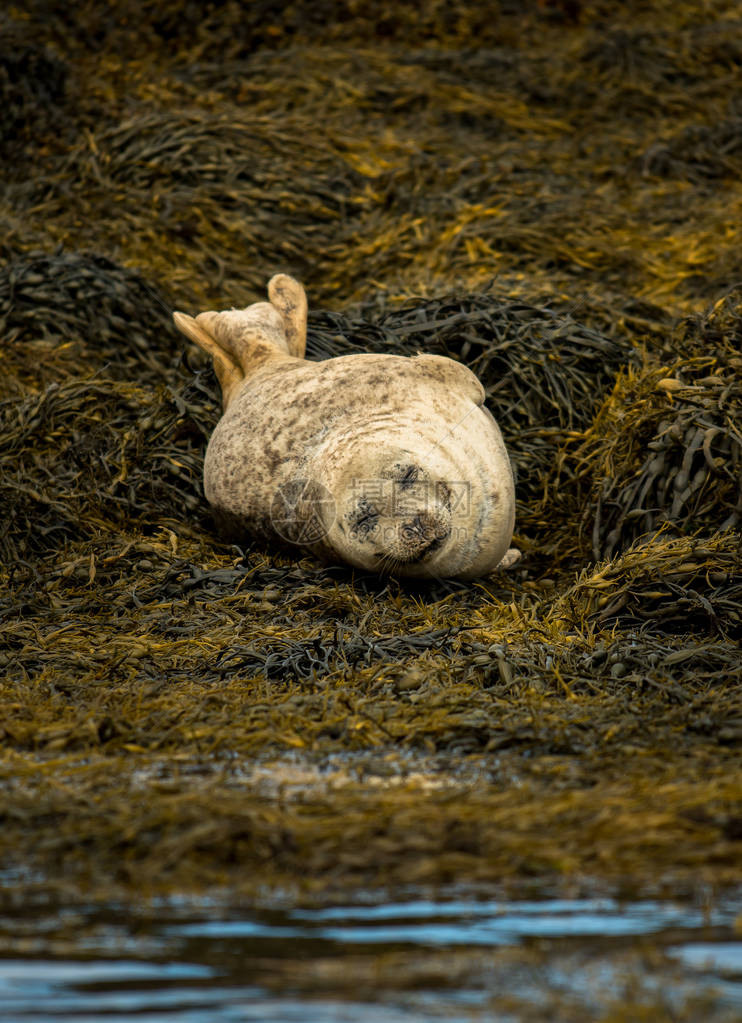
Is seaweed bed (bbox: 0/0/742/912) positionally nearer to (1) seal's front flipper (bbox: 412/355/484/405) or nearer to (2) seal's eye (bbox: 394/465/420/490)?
(2) seal's eye (bbox: 394/465/420/490)

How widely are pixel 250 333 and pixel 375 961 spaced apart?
442 centimetres

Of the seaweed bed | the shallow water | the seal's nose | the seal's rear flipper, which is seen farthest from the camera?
the seal's rear flipper

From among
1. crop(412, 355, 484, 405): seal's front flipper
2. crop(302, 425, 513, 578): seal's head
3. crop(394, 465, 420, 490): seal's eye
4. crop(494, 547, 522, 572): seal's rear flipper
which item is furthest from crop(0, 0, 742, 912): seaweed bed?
crop(412, 355, 484, 405): seal's front flipper

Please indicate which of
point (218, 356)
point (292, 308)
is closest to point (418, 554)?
point (218, 356)

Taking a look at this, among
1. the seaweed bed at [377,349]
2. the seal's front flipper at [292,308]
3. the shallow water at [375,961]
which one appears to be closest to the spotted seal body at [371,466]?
the seaweed bed at [377,349]

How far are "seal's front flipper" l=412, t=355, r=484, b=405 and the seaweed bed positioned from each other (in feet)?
1.89

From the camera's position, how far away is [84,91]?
32.5 feet

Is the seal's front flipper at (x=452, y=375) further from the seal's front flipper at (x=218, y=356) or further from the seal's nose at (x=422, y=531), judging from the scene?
the seal's front flipper at (x=218, y=356)

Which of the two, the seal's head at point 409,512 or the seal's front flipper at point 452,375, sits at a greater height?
the seal's front flipper at point 452,375

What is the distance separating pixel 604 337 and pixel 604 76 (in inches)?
165

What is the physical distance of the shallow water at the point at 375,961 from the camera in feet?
6.59

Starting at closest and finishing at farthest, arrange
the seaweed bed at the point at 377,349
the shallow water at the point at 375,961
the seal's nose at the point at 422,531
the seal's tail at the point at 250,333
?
the shallow water at the point at 375,961 < the seaweed bed at the point at 377,349 < the seal's nose at the point at 422,531 < the seal's tail at the point at 250,333

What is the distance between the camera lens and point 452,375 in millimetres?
5547

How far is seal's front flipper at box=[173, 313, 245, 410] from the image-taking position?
20.7 ft
